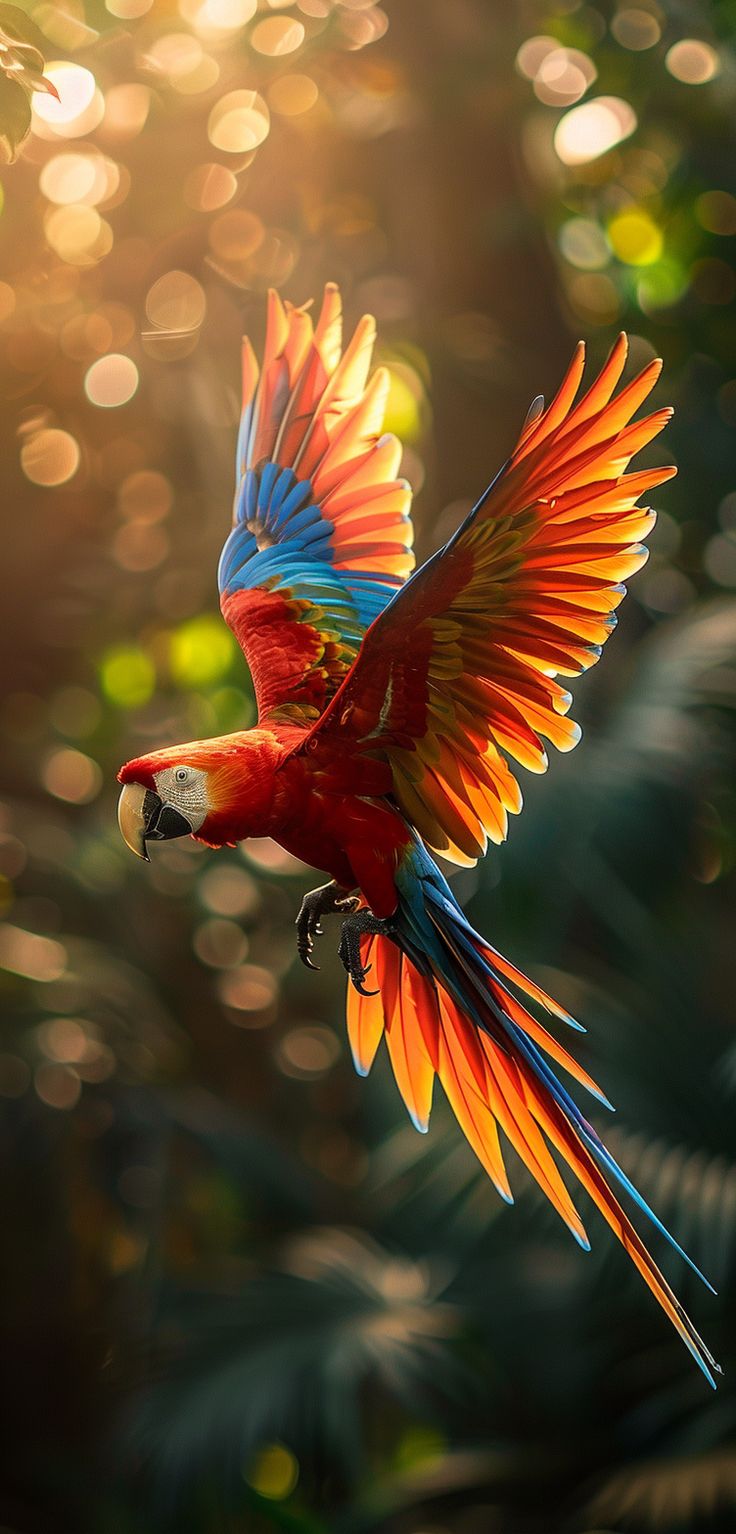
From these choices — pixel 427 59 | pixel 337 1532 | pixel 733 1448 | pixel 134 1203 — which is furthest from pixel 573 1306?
pixel 427 59

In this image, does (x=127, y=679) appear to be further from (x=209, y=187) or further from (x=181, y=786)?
(x=181, y=786)

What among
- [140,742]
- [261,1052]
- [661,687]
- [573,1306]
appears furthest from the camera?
[261,1052]

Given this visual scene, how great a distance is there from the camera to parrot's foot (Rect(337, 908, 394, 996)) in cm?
64

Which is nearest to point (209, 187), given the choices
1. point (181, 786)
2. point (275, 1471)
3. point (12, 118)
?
point (12, 118)

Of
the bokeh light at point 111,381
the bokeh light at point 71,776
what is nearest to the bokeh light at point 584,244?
the bokeh light at point 111,381

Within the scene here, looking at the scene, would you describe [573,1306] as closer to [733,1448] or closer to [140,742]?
[733,1448]

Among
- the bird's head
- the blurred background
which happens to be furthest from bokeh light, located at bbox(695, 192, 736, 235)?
the bird's head

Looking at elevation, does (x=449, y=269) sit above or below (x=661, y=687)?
above

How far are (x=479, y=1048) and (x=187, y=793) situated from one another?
0.23 m

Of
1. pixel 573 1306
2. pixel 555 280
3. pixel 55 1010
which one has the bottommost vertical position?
pixel 55 1010

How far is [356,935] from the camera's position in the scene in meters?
0.65

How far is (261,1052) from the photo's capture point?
9.27ft

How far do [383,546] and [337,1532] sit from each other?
207 centimetres

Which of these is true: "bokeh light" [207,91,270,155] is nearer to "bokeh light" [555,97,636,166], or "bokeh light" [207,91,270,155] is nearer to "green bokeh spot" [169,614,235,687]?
"bokeh light" [555,97,636,166]
